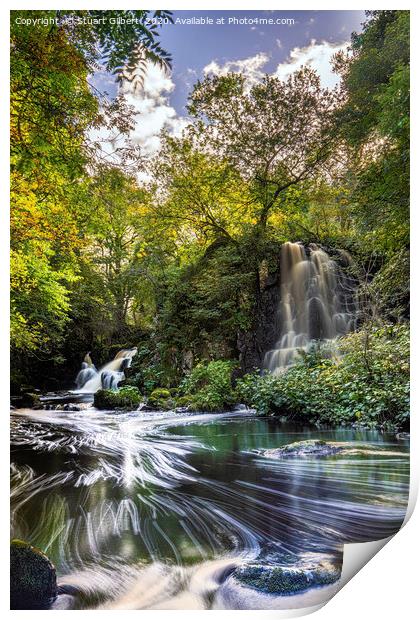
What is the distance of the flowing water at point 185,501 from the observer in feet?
6.90

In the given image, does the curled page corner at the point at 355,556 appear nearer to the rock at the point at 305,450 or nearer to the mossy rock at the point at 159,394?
the rock at the point at 305,450

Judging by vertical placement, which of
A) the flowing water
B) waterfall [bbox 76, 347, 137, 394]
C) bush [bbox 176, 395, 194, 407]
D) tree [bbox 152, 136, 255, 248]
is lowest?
the flowing water

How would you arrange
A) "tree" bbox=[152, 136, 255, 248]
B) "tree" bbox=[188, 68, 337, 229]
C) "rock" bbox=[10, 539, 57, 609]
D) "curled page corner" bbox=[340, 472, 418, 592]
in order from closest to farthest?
"rock" bbox=[10, 539, 57, 609] → "curled page corner" bbox=[340, 472, 418, 592] → "tree" bbox=[188, 68, 337, 229] → "tree" bbox=[152, 136, 255, 248]

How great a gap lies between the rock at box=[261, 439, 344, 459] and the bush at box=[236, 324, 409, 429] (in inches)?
6.1

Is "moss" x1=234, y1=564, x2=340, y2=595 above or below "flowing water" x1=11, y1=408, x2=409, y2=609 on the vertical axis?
below

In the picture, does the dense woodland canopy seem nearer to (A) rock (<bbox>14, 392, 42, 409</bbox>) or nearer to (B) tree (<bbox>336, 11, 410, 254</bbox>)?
(B) tree (<bbox>336, 11, 410, 254</bbox>)

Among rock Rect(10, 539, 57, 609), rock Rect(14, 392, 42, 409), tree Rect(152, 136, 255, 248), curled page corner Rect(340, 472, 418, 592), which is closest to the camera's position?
rock Rect(10, 539, 57, 609)

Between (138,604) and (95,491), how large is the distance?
0.61m

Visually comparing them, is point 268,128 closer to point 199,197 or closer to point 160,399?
point 199,197

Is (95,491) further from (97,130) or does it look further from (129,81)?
(129,81)

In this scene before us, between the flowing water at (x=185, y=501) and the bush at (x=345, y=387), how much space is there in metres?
0.11

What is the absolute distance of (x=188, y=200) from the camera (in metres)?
2.79

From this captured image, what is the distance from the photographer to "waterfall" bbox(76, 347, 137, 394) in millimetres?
2678

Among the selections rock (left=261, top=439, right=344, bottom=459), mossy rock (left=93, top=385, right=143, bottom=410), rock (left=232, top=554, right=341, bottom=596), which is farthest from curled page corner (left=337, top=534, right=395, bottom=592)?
mossy rock (left=93, top=385, right=143, bottom=410)
